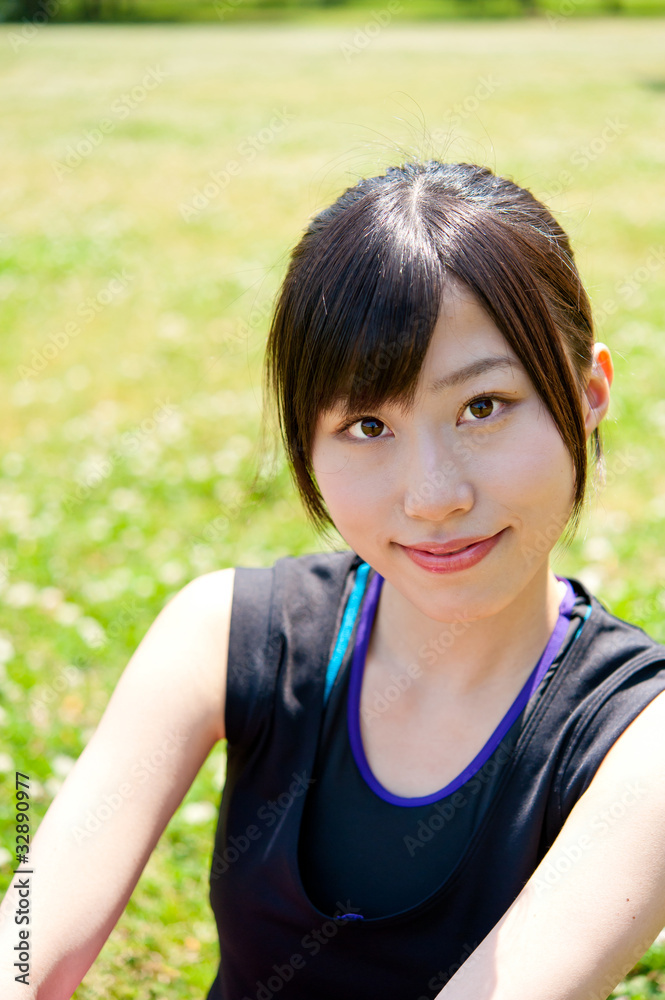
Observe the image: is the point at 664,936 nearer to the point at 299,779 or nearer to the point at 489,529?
the point at 299,779

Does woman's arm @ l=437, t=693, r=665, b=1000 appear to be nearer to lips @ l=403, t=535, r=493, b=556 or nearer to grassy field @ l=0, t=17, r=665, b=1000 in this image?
lips @ l=403, t=535, r=493, b=556

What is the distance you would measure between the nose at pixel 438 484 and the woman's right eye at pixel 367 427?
99 millimetres

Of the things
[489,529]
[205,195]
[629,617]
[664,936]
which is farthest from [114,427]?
[205,195]

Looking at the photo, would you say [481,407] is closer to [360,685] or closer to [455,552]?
[455,552]

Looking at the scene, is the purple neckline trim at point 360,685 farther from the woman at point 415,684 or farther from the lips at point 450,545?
the lips at point 450,545

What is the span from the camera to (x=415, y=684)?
179 cm

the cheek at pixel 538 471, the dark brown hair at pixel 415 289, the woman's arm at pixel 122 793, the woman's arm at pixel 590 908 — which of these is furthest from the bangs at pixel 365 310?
the woman's arm at pixel 590 908

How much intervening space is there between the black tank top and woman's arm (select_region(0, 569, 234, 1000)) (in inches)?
9.4

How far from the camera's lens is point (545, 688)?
5.48 feet

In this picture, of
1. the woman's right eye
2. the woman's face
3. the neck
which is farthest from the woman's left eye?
the neck

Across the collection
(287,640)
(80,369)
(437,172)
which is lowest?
(80,369)

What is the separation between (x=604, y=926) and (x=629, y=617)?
2313 mm

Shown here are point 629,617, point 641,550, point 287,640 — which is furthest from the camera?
point 641,550

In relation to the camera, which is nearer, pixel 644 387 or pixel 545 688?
pixel 545 688
